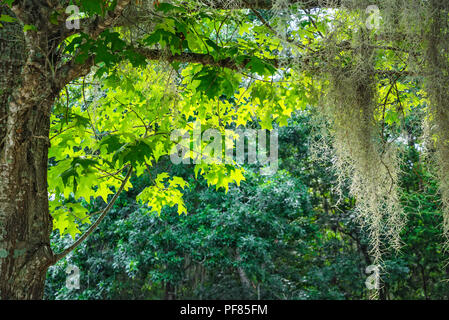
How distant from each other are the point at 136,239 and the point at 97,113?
3543mm

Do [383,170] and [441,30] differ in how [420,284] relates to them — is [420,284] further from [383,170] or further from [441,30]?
[441,30]

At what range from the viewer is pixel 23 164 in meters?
1.40

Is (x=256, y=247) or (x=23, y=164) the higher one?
(x=256, y=247)

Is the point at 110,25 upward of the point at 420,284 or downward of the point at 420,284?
upward

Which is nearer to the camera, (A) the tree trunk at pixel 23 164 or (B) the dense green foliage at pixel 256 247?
(A) the tree trunk at pixel 23 164

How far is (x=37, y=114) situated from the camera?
144 centimetres

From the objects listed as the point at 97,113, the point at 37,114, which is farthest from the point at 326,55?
the point at 97,113

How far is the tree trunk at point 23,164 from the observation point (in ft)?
4.31

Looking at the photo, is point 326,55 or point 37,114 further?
point 326,55

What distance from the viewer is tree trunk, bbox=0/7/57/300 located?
1314mm

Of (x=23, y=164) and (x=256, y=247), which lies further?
(x=256, y=247)

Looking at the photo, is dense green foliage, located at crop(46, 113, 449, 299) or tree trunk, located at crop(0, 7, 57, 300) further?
dense green foliage, located at crop(46, 113, 449, 299)
